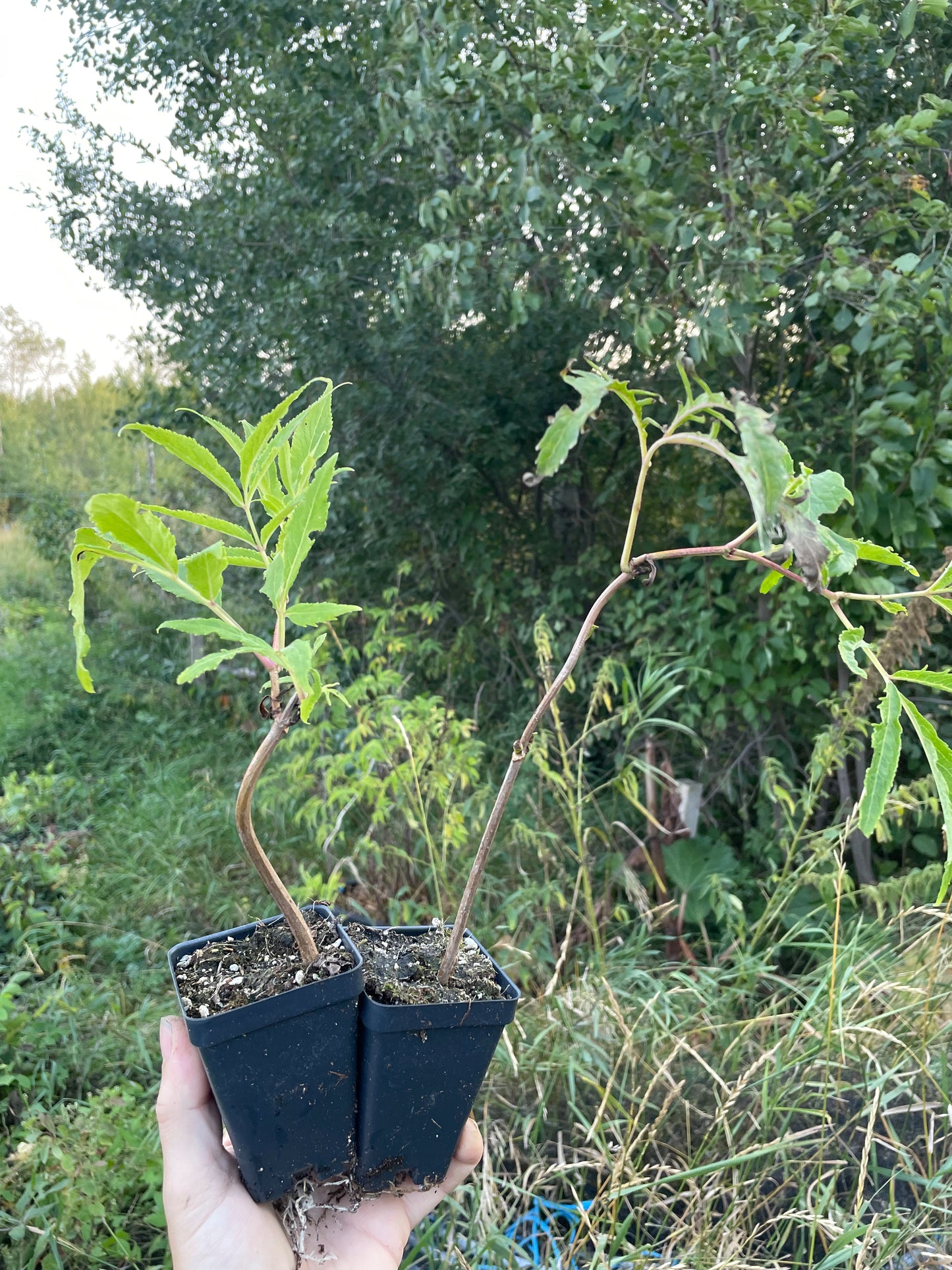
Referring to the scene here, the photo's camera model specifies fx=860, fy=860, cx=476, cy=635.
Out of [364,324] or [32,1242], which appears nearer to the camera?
[32,1242]

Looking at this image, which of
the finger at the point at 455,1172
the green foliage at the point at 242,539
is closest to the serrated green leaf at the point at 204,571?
the green foliage at the point at 242,539

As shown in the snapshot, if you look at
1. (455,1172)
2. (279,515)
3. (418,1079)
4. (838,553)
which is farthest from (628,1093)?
(279,515)

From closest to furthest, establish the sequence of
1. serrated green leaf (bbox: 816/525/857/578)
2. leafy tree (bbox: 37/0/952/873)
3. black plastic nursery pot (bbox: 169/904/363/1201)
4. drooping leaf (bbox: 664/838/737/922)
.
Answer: serrated green leaf (bbox: 816/525/857/578), black plastic nursery pot (bbox: 169/904/363/1201), leafy tree (bbox: 37/0/952/873), drooping leaf (bbox: 664/838/737/922)

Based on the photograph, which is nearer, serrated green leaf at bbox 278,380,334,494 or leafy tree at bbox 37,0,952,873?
serrated green leaf at bbox 278,380,334,494

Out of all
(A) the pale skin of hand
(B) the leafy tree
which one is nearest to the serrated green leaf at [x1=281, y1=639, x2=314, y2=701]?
(A) the pale skin of hand

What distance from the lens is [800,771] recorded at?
2742mm

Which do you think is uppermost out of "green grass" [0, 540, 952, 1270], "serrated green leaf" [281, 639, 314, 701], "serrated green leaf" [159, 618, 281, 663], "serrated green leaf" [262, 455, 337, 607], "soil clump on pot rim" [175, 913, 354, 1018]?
"serrated green leaf" [262, 455, 337, 607]

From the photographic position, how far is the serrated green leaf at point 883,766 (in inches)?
23.3

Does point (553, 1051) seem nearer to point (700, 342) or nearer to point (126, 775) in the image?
point (700, 342)

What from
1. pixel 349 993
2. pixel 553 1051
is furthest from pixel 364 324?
pixel 349 993

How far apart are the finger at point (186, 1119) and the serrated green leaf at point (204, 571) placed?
1.55 feet

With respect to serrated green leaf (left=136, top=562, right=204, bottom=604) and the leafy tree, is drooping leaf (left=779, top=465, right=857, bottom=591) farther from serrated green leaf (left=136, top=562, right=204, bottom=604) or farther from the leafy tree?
the leafy tree

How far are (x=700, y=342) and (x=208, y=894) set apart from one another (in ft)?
7.42

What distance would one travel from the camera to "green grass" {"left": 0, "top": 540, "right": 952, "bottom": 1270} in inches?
53.4
